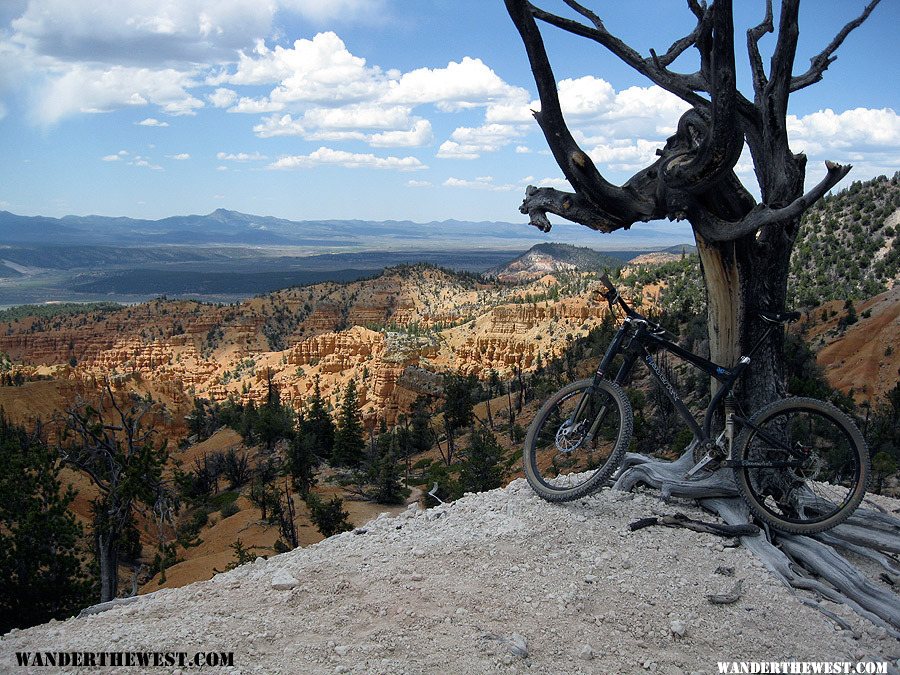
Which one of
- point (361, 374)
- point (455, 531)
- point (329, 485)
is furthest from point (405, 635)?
point (361, 374)

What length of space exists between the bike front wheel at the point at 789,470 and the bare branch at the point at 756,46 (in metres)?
2.72

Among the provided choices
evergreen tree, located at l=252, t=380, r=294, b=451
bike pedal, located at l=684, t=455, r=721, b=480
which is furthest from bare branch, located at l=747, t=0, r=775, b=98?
evergreen tree, located at l=252, t=380, r=294, b=451

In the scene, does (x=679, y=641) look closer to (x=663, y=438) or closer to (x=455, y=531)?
(x=455, y=531)

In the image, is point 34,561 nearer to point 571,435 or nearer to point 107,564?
point 107,564

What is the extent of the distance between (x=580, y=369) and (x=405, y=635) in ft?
104

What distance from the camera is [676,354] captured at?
5.69 meters

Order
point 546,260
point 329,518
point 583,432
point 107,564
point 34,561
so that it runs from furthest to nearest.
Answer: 1. point 546,260
2. point 329,518
3. point 34,561
4. point 107,564
5. point 583,432

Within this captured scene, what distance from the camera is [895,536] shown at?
17.4ft

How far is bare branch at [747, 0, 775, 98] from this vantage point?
5906mm

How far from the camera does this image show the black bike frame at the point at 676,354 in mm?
5586

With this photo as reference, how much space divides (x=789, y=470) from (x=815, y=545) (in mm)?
631

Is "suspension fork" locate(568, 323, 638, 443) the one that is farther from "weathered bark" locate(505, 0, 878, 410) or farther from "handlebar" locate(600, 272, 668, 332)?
"weathered bark" locate(505, 0, 878, 410)

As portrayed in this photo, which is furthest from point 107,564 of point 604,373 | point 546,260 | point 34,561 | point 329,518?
point 546,260

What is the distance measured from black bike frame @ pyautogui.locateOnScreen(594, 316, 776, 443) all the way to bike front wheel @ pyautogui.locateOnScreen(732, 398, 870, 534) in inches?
12.0
